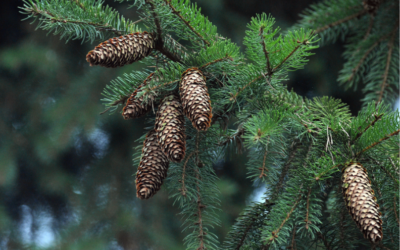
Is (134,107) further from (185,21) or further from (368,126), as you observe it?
(368,126)

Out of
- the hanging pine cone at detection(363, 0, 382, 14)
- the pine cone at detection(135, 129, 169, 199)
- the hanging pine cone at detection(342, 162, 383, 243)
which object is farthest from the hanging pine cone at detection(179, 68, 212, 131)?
the hanging pine cone at detection(363, 0, 382, 14)

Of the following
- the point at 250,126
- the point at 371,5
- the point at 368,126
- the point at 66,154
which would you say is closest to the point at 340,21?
the point at 371,5

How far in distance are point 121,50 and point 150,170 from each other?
8.0 inches

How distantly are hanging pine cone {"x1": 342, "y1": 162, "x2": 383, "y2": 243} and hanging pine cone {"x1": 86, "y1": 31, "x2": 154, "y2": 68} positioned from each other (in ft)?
1.27

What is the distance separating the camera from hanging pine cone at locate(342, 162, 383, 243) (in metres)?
0.43

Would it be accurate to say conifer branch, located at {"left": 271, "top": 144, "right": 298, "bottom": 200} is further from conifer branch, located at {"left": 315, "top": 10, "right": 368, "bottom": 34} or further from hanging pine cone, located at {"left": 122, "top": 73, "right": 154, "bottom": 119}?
conifer branch, located at {"left": 315, "top": 10, "right": 368, "bottom": 34}

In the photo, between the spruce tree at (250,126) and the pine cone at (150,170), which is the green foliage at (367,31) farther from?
the pine cone at (150,170)

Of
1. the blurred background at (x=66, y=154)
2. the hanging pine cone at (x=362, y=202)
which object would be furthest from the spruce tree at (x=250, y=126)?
the blurred background at (x=66, y=154)

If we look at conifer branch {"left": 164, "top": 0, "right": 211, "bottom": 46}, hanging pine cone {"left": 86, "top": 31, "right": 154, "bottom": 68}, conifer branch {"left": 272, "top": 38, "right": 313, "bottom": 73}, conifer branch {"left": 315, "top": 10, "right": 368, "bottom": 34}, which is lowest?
hanging pine cone {"left": 86, "top": 31, "right": 154, "bottom": 68}

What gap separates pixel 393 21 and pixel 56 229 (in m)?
1.40

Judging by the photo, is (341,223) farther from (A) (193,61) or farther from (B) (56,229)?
(B) (56,229)

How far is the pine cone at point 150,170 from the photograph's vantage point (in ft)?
1.67

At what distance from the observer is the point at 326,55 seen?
1.24 m

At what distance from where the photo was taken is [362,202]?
1.44 feet
